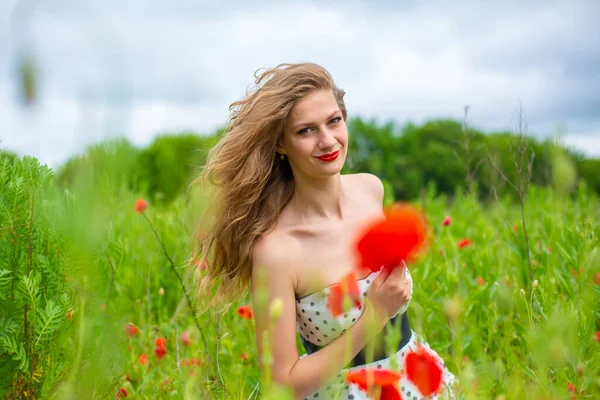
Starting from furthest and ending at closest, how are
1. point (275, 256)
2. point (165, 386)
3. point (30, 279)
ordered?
point (165, 386)
point (275, 256)
point (30, 279)

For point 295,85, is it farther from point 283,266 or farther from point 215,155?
point 283,266

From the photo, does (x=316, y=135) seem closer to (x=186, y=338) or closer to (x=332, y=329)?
(x=332, y=329)

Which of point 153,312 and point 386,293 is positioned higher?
point 386,293

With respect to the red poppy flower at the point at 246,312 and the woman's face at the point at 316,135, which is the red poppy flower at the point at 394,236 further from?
the red poppy flower at the point at 246,312

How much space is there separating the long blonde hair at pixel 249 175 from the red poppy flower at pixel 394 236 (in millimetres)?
998

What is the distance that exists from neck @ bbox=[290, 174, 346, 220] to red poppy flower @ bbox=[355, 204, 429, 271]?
3.38ft

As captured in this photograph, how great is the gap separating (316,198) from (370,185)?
47 centimetres

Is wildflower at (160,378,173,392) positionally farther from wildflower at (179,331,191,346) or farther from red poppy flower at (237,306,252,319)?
red poppy flower at (237,306,252,319)

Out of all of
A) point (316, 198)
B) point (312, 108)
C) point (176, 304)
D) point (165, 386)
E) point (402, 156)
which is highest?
point (312, 108)

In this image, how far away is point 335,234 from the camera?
7.70 feet

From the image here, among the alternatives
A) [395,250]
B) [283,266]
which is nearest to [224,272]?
[283,266]

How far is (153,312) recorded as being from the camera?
385 cm

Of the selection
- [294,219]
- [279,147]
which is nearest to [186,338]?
[294,219]

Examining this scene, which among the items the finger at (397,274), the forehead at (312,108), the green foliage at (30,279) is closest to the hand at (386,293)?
the finger at (397,274)
